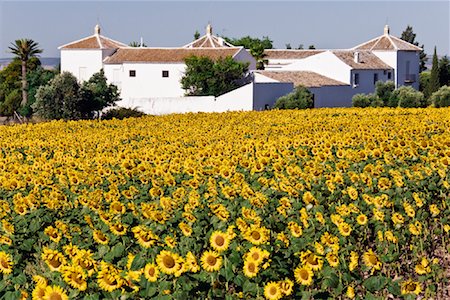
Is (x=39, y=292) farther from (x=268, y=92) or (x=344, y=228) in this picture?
(x=268, y=92)

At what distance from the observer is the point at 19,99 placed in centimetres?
7869

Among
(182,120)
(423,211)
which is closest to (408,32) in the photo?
(182,120)

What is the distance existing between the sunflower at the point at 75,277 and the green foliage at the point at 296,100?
45.1m

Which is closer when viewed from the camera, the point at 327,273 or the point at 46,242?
the point at 327,273

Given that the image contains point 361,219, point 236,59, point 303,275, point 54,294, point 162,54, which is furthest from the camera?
point 162,54

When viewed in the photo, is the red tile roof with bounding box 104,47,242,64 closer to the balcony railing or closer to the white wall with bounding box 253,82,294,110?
the white wall with bounding box 253,82,294,110

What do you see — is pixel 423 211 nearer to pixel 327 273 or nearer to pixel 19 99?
pixel 327 273

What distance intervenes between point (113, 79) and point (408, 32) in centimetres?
5732

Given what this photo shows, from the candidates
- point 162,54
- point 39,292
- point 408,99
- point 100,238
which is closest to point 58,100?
point 162,54

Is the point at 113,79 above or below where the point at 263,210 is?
above

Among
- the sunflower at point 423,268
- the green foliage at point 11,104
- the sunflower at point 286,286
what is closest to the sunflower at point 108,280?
the sunflower at point 286,286

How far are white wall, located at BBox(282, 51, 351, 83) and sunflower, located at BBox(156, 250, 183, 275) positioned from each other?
208 feet

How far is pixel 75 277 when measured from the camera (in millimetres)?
6359

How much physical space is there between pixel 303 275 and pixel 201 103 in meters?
49.0
